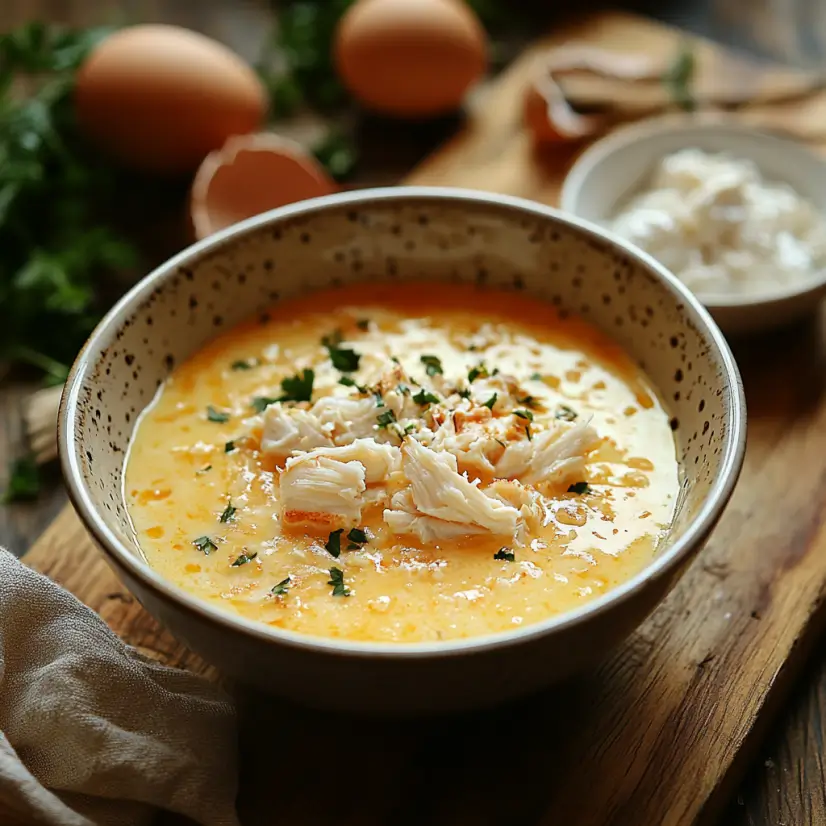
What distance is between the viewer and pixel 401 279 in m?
2.70

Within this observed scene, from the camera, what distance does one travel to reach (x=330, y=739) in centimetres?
200

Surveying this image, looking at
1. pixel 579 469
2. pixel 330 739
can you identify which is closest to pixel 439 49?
pixel 579 469

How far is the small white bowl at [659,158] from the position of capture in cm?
314

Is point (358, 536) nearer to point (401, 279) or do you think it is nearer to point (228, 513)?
point (228, 513)

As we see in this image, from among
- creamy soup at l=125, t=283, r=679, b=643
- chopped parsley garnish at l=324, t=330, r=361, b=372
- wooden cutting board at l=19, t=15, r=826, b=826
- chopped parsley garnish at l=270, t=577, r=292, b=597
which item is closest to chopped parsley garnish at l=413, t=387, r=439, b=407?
creamy soup at l=125, t=283, r=679, b=643

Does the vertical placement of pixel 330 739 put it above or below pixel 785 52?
below

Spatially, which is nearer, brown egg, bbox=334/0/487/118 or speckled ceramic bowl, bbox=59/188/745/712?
speckled ceramic bowl, bbox=59/188/745/712

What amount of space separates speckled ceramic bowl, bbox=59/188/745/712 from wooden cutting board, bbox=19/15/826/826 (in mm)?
227

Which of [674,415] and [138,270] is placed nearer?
[674,415]

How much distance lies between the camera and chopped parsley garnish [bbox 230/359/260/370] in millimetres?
2459

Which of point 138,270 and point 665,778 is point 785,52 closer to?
point 138,270

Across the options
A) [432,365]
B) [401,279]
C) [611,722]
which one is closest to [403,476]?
[432,365]

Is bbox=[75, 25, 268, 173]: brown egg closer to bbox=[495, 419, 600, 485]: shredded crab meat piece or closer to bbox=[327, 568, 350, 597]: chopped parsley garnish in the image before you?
bbox=[495, 419, 600, 485]: shredded crab meat piece

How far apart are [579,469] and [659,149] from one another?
1513mm
